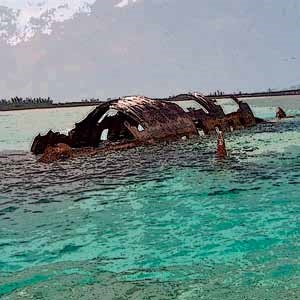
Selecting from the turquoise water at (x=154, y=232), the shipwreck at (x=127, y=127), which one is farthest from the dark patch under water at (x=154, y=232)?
the shipwreck at (x=127, y=127)

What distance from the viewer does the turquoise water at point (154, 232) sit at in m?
Result: 7.39

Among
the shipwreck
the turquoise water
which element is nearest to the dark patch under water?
the turquoise water

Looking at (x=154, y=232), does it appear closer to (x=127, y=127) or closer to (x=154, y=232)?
(x=154, y=232)

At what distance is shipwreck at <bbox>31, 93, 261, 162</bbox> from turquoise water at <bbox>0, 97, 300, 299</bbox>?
699cm

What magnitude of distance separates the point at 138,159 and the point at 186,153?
2.59 m

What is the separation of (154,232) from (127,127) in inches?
714

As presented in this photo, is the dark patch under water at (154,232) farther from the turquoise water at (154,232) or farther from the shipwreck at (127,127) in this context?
the shipwreck at (127,127)

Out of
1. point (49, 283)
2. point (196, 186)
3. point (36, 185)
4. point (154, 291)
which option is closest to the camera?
point (154, 291)

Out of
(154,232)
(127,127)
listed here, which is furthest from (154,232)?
(127,127)

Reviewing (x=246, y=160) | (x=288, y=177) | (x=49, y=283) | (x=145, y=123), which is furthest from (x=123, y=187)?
(x=145, y=123)

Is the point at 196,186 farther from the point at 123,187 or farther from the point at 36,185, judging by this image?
the point at 36,185

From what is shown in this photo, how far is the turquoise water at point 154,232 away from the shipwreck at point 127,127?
6988 mm

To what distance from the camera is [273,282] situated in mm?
7168

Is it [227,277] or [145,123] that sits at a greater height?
[145,123]
